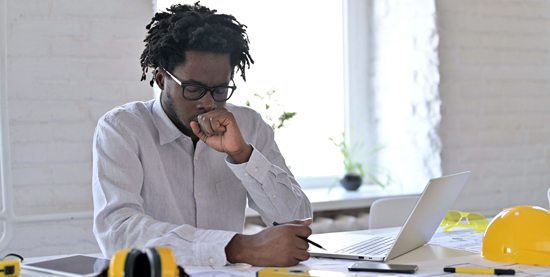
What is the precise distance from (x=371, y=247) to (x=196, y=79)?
639 mm

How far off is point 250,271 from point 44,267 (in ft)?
1.35

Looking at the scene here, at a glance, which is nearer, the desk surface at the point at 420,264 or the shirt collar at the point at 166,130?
the desk surface at the point at 420,264

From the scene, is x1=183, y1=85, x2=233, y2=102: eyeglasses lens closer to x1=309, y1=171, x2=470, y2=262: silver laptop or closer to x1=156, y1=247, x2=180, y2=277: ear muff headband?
x1=309, y1=171, x2=470, y2=262: silver laptop

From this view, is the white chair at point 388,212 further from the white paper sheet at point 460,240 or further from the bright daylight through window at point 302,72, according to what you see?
the bright daylight through window at point 302,72

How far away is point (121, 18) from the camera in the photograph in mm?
2043

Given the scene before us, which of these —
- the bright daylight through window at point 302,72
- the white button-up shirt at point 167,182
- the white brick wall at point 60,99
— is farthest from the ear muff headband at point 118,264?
the bright daylight through window at point 302,72

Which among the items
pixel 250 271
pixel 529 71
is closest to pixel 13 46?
pixel 250 271

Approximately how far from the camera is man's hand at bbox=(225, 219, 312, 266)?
1090 mm

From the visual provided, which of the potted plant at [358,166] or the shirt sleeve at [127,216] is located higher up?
the shirt sleeve at [127,216]

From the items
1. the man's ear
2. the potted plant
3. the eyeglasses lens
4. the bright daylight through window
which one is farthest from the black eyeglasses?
the potted plant

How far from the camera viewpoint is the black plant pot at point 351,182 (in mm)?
2645

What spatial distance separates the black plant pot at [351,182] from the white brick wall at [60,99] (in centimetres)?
112

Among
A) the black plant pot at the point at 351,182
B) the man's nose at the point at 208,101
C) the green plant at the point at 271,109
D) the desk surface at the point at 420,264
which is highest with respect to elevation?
the man's nose at the point at 208,101

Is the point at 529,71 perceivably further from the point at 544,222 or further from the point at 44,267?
the point at 44,267
